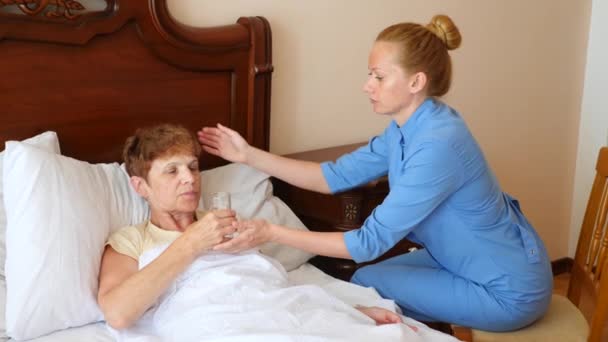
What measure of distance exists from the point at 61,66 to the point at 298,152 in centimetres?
94

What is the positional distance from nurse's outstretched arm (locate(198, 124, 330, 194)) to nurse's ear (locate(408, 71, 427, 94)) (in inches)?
18.1

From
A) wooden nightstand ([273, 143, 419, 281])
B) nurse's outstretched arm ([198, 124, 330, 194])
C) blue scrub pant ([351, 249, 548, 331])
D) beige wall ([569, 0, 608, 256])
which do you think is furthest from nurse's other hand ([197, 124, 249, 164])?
beige wall ([569, 0, 608, 256])

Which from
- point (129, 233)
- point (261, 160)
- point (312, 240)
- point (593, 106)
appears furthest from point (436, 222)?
point (593, 106)

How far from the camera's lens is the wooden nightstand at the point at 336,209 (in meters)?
2.20

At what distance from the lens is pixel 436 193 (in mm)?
1779

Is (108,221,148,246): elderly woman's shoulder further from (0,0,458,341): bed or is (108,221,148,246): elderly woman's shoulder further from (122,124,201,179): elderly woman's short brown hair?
(122,124,201,179): elderly woman's short brown hair

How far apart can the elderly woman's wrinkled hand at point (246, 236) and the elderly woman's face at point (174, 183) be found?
17 cm

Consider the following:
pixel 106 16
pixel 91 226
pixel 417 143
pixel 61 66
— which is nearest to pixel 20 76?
pixel 61 66

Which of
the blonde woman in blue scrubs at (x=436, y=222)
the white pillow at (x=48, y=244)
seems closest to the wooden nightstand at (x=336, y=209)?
the blonde woman in blue scrubs at (x=436, y=222)

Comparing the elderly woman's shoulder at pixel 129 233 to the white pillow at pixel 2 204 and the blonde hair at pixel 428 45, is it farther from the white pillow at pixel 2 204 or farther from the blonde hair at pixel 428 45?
the blonde hair at pixel 428 45

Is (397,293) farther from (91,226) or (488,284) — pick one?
(91,226)

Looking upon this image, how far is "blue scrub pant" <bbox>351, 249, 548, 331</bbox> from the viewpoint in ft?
6.24

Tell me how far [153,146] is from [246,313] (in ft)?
1.70

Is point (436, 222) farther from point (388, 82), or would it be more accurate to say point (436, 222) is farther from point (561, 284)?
point (561, 284)
